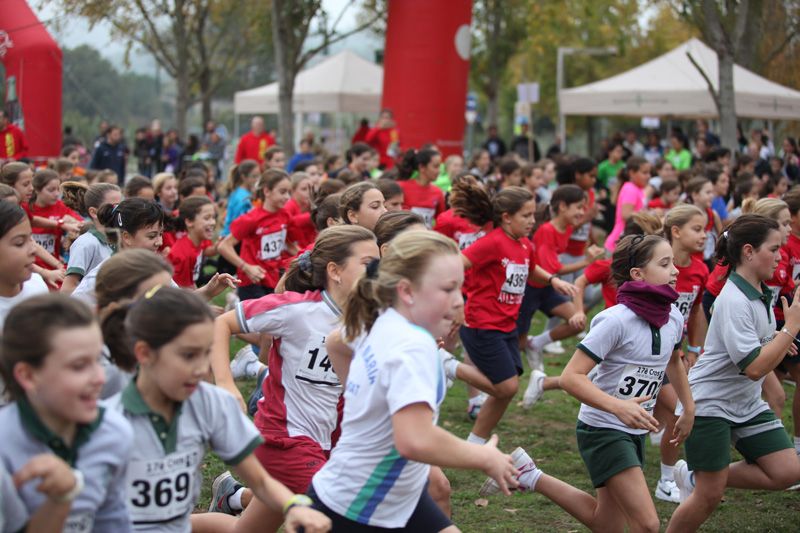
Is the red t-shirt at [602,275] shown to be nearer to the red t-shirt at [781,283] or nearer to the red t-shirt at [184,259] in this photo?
the red t-shirt at [781,283]

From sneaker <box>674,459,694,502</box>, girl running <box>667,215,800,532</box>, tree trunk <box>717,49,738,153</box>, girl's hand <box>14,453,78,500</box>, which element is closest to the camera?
girl's hand <box>14,453,78,500</box>

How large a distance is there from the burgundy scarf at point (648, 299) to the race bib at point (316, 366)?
1.50m

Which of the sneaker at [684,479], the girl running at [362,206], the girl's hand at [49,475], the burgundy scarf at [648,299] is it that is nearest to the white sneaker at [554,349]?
the girl running at [362,206]

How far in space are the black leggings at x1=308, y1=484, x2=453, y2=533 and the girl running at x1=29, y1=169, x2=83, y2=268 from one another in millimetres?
5671

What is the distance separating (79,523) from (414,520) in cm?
125

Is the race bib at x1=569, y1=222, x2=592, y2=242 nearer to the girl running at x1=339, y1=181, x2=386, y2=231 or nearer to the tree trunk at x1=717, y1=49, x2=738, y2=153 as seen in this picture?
the girl running at x1=339, y1=181, x2=386, y2=231

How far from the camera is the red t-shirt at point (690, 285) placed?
735 cm

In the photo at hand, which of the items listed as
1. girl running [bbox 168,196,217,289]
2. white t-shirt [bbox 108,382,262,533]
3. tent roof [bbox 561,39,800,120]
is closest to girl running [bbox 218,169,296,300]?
girl running [bbox 168,196,217,289]

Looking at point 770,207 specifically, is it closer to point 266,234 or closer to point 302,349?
point 302,349

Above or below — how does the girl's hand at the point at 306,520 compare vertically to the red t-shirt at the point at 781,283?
below

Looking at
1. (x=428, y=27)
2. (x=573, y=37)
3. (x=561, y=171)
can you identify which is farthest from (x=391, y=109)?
(x=573, y=37)

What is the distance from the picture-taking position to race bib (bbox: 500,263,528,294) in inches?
291

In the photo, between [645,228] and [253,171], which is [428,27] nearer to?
[253,171]

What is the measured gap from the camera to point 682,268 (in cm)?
736
